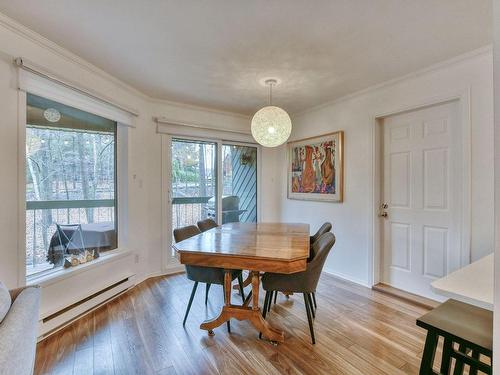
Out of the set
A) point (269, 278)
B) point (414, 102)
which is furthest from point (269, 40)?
point (269, 278)

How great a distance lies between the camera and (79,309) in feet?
7.41

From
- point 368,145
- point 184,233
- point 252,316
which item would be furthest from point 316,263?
point 368,145

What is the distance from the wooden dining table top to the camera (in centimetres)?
170

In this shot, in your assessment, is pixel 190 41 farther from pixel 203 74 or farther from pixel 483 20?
pixel 483 20

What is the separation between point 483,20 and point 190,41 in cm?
207

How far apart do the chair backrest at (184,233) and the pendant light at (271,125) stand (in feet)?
3.70

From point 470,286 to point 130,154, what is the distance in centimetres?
315

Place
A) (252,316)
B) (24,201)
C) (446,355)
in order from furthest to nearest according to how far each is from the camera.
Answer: (252,316)
(24,201)
(446,355)

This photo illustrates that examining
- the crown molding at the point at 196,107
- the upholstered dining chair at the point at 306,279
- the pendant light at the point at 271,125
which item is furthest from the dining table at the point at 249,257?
the crown molding at the point at 196,107

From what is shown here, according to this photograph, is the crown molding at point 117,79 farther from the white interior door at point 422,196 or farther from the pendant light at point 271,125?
Answer: the pendant light at point 271,125

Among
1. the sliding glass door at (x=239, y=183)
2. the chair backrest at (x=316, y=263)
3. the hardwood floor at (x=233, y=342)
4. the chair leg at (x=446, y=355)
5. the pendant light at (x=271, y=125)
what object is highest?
the pendant light at (x=271, y=125)

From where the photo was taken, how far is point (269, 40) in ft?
6.35

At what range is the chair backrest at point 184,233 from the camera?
2.29 m

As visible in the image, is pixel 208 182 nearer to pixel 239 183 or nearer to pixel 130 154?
pixel 239 183
